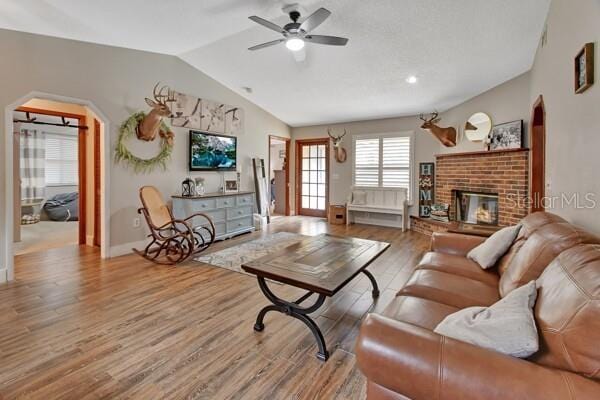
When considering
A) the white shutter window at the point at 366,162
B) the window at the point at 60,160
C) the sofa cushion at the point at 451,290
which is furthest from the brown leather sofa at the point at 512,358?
the window at the point at 60,160

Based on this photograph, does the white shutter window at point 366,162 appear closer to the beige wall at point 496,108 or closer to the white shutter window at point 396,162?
the white shutter window at point 396,162

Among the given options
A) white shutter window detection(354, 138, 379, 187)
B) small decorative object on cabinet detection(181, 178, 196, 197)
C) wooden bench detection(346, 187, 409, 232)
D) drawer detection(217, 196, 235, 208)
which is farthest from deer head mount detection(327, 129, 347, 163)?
small decorative object on cabinet detection(181, 178, 196, 197)

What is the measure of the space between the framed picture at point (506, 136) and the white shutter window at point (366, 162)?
2.48m

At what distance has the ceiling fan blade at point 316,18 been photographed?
8.79 feet

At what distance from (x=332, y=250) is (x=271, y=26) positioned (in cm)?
224

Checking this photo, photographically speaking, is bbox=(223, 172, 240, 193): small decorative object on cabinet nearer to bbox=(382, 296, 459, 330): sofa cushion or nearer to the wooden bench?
the wooden bench

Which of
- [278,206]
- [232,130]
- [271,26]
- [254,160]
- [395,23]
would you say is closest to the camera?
[271,26]

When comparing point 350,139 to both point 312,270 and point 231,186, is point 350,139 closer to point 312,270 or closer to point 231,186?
point 231,186

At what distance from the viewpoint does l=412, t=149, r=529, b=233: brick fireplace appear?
4.07 metres

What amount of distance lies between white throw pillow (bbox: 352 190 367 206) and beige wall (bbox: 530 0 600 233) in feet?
12.4

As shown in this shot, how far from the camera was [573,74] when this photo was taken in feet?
7.26

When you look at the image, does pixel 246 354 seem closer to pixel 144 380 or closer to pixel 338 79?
pixel 144 380

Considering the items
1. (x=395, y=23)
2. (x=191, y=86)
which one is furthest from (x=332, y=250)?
(x=191, y=86)

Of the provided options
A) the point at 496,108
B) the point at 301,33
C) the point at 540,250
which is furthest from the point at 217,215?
the point at 496,108
